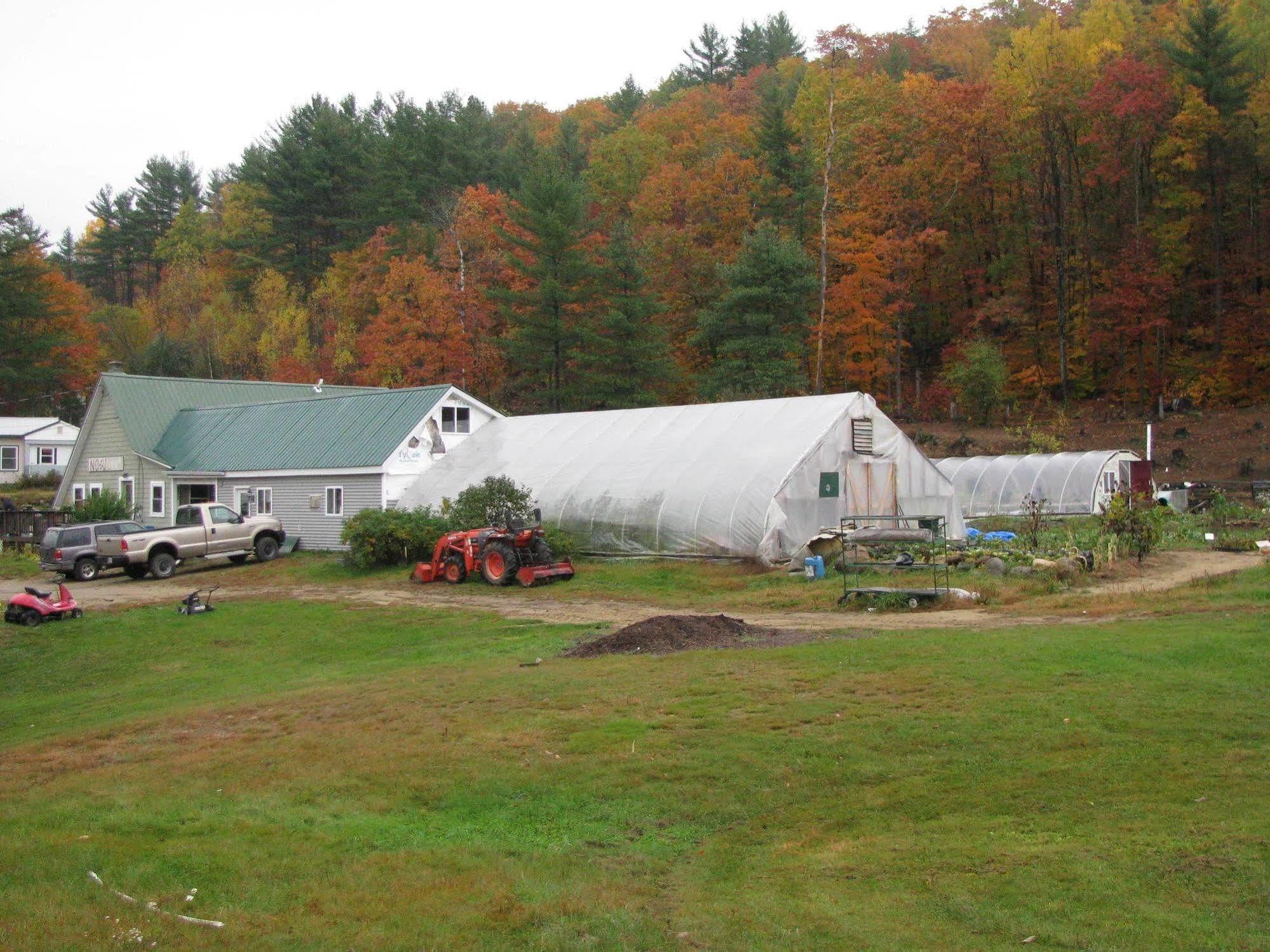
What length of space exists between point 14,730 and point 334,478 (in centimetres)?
2075

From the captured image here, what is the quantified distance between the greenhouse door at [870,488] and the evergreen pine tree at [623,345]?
20.6m

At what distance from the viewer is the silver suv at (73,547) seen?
2994 cm

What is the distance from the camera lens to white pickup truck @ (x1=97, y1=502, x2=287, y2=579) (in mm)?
29984

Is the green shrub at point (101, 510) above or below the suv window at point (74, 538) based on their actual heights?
above

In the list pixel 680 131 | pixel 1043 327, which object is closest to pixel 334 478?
pixel 1043 327

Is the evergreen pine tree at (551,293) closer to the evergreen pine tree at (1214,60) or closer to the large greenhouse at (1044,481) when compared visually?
the large greenhouse at (1044,481)

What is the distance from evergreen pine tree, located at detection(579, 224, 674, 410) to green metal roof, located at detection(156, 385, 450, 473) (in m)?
11.5

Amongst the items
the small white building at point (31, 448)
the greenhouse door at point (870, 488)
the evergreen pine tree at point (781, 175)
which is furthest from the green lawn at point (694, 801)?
the small white building at point (31, 448)

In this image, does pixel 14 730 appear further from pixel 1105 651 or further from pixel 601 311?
pixel 601 311

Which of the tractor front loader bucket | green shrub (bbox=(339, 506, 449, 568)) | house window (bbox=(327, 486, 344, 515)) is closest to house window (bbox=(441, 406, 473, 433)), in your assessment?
house window (bbox=(327, 486, 344, 515))

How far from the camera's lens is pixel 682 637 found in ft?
49.6

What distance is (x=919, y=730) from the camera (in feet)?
31.9

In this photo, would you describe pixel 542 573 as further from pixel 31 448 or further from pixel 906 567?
pixel 31 448

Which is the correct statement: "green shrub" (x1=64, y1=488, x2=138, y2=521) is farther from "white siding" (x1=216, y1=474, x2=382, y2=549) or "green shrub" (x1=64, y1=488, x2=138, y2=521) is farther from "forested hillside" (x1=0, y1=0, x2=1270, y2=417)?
"forested hillside" (x1=0, y1=0, x2=1270, y2=417)
